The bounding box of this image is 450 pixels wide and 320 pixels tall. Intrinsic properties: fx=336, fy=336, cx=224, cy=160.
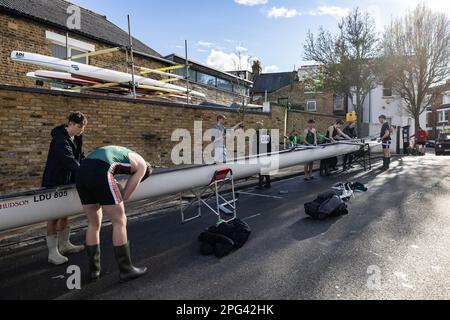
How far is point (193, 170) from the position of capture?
5.88 metres

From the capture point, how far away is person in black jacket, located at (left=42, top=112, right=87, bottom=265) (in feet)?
13.2

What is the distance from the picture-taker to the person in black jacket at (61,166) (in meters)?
4.04

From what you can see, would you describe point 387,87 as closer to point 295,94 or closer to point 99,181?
point 295,94

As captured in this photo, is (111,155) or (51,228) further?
(51,228)

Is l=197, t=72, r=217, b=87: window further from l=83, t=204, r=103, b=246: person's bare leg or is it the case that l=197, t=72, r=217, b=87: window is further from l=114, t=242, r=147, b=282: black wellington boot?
l=114, t=242, r=147, b=282: black wellington boot

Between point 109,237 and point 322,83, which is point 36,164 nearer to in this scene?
point 109,237

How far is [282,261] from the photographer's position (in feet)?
13.1

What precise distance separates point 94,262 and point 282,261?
6.98 ft

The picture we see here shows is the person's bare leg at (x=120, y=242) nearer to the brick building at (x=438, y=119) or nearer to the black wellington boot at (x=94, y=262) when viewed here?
the black wellington boot at (x=94, y=262)

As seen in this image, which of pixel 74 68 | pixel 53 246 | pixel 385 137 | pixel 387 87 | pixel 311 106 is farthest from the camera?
pixel 311 106

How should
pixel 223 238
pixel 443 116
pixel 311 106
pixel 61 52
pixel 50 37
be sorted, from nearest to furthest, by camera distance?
pixel 223 238 < pixel 50 37 < pixel 61 52 < pixel 311 106 < pixel 443 116

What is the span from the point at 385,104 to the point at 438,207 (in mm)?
30602

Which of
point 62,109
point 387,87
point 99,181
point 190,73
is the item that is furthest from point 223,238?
point 387,87

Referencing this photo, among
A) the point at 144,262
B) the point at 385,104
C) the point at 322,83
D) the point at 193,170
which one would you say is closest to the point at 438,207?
the point at 193,170
